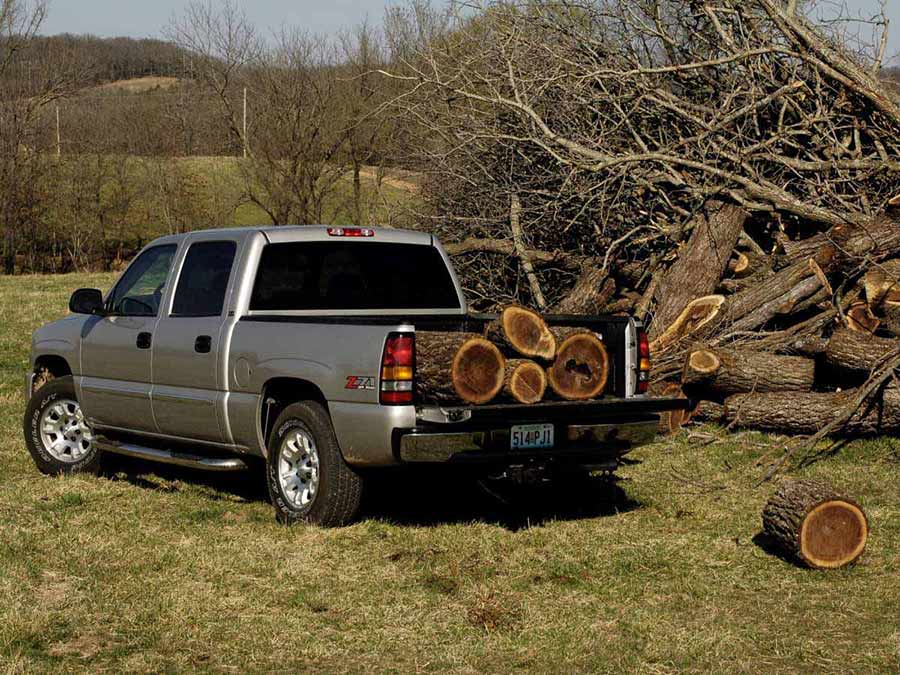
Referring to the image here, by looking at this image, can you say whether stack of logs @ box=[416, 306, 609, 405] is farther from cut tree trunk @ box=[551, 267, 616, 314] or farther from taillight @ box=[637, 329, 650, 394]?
cut tree trunk @ box=[551, 267, 616, 314]

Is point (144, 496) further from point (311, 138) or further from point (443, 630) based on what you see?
point (311, 138)

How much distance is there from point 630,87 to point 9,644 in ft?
32.7

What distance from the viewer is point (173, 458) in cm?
873

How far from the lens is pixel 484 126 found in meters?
14.5

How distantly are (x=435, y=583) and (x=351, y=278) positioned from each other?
106 inches

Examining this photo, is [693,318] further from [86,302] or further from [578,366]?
[86,302]

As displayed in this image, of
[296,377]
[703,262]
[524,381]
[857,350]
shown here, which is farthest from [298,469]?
[703,262]

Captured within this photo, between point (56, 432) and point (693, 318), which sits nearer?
point (56, 432)

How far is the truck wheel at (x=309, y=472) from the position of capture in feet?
24.8

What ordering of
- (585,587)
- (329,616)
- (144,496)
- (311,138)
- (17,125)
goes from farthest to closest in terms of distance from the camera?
(17,125) → (311,138) → (144,496) → (585,587) → (329,616)

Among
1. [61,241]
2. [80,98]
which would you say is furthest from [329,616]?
[80,98]

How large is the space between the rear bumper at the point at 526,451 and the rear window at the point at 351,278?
1750mm

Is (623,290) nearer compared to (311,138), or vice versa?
(623,290)

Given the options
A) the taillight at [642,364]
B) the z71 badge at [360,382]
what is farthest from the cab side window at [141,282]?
the taillight at [642,364]
